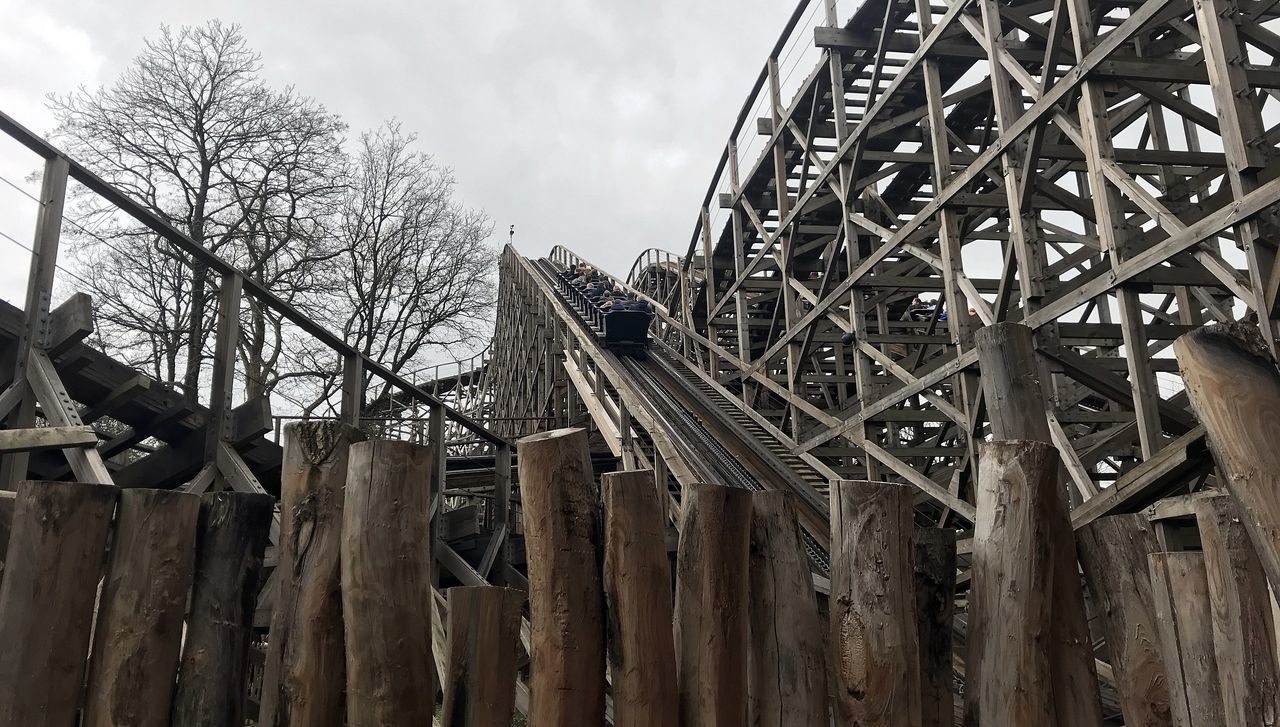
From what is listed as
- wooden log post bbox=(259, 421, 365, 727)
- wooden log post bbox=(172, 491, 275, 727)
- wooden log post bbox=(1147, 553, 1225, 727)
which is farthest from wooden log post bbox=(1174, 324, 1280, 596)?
wooden log post bbox=(172, 491, 275, 727)

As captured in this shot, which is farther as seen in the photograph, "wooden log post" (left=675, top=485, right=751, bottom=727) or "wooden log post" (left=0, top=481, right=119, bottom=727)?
"wooden log post" (left=675, top=485, right=751, bottom=727)

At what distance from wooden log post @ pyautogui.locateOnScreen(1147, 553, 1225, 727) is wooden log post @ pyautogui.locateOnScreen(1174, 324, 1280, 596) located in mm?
510

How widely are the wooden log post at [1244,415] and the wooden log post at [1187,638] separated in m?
0.51

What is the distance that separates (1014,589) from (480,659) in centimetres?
164

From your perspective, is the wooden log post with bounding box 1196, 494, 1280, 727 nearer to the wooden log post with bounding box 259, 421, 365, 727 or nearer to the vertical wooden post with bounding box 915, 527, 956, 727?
the vertical wooden post with bounding box 915, 527, 956, 727

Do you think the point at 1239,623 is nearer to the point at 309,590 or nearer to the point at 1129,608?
the point at 1129,608

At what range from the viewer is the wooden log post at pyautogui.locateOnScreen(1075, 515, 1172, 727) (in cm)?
263

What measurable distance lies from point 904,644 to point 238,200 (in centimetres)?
1436

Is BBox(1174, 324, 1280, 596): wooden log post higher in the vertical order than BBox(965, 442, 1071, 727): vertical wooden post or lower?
higher

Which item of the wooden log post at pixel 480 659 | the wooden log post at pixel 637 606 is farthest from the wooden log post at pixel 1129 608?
the wooden log post at pixel 480 659

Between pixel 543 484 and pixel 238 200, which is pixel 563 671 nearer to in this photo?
pixel 543 484

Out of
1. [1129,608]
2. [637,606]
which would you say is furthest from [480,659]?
[1129,608]

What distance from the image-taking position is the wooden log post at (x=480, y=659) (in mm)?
2754

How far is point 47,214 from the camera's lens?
15.7 feet
